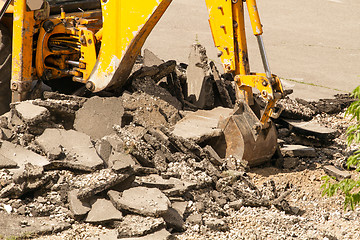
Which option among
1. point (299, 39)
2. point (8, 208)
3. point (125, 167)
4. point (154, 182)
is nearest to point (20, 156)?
point (8, 208)

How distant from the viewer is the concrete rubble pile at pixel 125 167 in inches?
214

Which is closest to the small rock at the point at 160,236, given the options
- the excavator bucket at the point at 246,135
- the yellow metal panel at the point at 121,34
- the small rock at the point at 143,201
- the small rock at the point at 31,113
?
the small rock at the point at 143,201

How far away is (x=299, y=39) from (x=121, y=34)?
8.83 metres

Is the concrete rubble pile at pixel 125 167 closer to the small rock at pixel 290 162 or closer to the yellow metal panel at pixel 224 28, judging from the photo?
the small rock at pixel 290 162

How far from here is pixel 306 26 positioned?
53.1 feet

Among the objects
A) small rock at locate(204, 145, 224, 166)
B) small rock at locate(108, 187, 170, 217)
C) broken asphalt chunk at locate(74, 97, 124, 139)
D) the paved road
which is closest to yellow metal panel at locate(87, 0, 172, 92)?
broken asphalt chunk at locate(74, 97, 124, 139)

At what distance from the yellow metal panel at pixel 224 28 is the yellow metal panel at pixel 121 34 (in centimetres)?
55

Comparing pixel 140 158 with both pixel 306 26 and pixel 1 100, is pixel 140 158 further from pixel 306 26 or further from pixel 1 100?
pixel 306 26

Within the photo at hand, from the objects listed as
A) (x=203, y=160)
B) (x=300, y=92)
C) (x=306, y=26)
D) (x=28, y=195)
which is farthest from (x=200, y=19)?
(x=28, y=195)

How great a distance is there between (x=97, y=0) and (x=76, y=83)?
1.23 m

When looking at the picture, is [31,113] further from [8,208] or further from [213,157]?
[213,157]

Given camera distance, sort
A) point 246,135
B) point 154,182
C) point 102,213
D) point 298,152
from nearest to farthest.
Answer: point 102,213 → point 154,182 → point 246,135 → point 298,152

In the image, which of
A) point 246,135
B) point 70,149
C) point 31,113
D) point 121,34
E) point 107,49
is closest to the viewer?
point 70,149

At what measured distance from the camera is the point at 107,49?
23.2 ft
